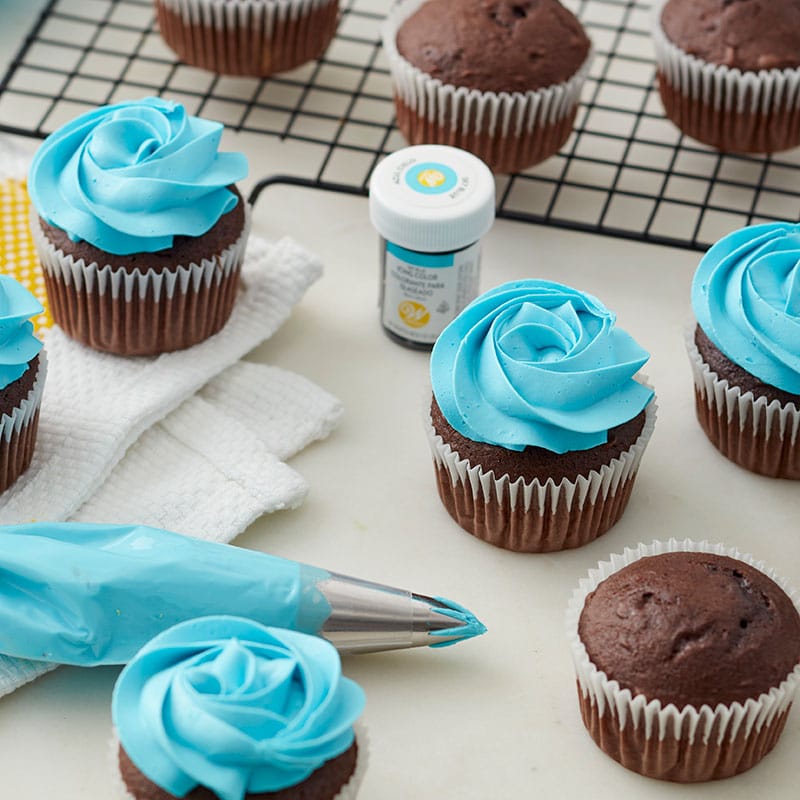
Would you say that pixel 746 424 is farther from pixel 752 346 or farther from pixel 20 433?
pixel 20 433

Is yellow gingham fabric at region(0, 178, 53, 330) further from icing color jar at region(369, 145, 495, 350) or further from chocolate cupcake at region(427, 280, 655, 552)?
chocolate cupcake at region(427, 280, 655, 552)

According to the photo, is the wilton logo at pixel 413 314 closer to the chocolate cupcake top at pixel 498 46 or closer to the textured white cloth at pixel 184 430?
the textured white cloth at pixel 184 430

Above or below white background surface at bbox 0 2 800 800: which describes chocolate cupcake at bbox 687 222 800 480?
above

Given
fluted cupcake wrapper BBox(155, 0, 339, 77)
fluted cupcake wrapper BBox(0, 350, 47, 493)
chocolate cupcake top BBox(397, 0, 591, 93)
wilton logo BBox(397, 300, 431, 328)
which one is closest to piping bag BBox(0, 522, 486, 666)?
fluted cupcake wrapper BBox(0, 350, 47, 493)

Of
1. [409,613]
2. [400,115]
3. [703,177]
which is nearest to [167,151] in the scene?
[400,115]

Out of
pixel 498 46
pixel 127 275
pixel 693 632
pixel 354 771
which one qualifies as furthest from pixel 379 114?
pixel 354 771

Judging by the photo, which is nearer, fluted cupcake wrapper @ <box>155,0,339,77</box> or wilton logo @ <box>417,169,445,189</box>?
wilton logo @ <box>417,169,445,189</box>
